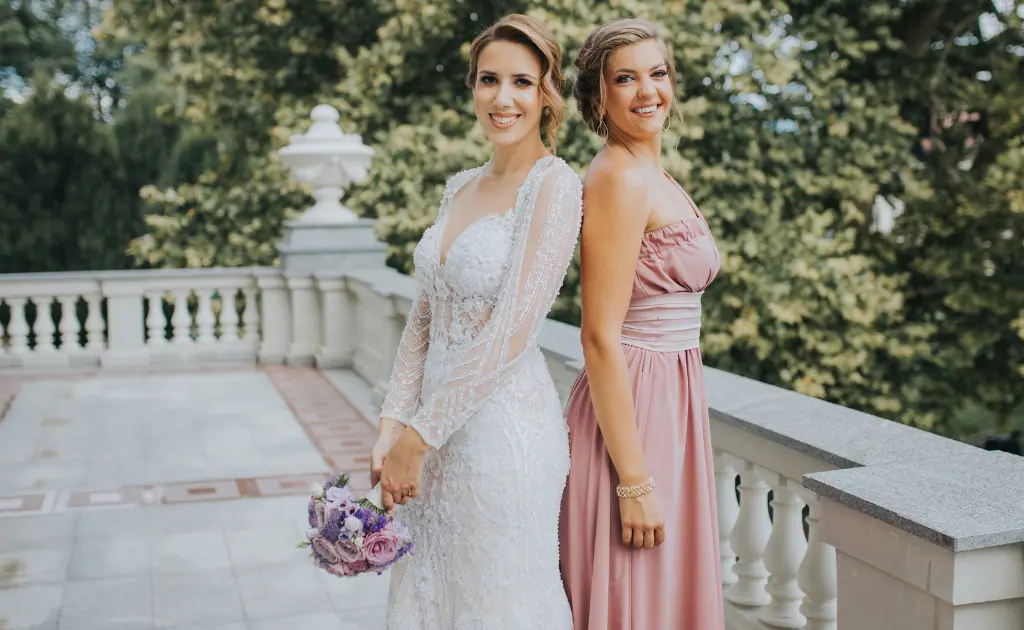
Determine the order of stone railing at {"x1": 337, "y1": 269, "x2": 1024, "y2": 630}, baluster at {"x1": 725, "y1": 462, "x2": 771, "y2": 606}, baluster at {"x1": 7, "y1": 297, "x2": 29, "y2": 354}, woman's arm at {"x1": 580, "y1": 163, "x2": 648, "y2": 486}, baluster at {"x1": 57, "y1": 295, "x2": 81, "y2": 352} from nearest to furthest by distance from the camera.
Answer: stone railing at {"x1": 337, "y1": 269, "x2": 1024, "y2": 630} < woman's arm at {"x1": 580, "y1": 163, "x2": 648, "y2": 486} < baluster at {"x1": 725, "y1": 462, "x2": 771, "y2": 606} < baluster at {"x1": 7, "y1": 297, "x2": 29, "y2": 354} < baluster at {"x1": 57, "y1": 295, "x2": 81, "y2": 352}

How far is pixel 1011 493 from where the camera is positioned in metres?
2.04

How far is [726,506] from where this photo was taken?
3.28 m

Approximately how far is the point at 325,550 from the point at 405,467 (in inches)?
9.5

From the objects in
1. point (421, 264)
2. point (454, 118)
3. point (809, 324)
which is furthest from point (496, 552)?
point (454, 118)

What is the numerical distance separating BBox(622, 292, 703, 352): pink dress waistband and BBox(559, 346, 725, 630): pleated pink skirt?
2 cm

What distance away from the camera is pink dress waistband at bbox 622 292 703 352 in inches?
83.0

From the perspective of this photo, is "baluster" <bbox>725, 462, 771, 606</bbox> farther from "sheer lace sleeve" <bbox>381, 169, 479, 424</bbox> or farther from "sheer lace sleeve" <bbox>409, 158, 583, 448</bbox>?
"sheer lace sleeve" <bbox>409, 158, 583, 448</bbox>

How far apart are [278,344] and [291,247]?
864 millimetres

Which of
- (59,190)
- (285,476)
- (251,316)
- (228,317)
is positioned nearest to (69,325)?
(228,317)

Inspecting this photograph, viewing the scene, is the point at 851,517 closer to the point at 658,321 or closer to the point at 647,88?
the point at 658,321

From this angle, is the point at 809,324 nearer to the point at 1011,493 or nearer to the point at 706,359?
the point at 706,359

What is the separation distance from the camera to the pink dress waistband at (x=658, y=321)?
211 centimetres

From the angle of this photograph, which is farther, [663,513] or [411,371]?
[411,371]

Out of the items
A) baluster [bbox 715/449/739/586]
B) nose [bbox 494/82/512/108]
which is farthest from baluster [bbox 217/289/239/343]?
nose [bbox 494/82/512/108]
